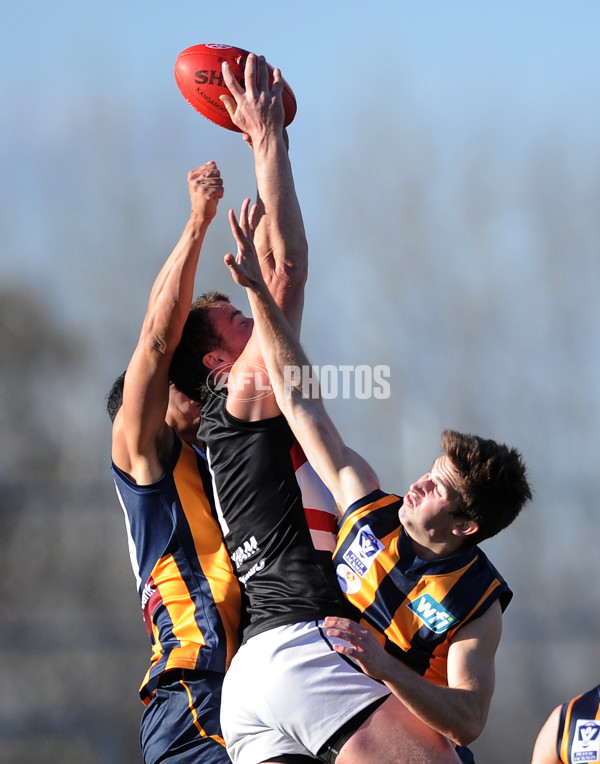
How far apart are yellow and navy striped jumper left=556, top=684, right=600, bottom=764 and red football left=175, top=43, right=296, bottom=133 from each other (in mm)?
1869

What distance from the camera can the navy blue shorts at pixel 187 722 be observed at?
8.12 feet

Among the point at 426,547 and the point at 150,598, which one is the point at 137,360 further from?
the point at 426,547

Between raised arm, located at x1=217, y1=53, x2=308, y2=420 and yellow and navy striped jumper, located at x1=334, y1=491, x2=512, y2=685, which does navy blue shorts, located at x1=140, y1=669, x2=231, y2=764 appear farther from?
raised arm, located at x1=217, y1=53, x2=308, y2=420

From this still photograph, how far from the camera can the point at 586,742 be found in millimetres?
2121

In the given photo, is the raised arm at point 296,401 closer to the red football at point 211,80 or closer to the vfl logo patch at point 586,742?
the vfl logo patch at point 586,742

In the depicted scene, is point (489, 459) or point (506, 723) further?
point (506, 723)

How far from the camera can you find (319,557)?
2.25 meters

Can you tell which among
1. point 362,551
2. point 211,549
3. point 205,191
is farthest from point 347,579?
point 205,191

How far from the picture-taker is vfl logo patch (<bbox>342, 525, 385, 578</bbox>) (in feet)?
7.17

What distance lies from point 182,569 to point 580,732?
3.53 ft

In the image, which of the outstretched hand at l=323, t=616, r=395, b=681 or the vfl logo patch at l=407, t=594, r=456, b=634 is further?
the vfl logo patch at l=407, t=594, r=456, b=634

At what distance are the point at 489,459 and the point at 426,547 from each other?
0.81ft

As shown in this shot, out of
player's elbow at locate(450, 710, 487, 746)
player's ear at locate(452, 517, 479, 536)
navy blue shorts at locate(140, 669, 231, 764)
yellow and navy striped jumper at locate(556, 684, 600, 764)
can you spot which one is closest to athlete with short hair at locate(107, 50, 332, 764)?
navy blue shorts at locate(140, 669, 231, 764)

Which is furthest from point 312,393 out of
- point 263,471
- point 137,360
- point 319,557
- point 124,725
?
point 124,725
